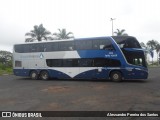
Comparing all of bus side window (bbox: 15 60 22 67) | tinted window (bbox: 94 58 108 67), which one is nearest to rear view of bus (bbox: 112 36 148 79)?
tinted window (bbox: 94 58 108 67)

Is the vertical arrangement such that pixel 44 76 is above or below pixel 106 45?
below

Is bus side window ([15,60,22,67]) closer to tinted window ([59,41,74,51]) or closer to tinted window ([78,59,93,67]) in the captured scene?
tinted window ([59,41,74,51])

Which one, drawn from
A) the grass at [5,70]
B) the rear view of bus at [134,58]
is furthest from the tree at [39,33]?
the rear view of bus at [134,58]

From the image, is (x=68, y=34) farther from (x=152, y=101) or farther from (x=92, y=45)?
(x=152, y=101)

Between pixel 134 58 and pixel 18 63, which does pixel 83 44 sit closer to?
pixel 134 58

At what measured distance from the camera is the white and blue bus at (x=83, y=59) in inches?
838

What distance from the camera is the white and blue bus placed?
21281 mm

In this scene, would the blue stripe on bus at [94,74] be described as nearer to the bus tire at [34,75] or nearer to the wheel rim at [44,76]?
the bus tire at [34,75]

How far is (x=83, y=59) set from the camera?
2309 centimetres

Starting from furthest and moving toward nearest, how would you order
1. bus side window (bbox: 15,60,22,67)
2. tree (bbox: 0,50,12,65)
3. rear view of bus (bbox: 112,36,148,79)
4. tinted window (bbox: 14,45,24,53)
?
tree (bbox: 0,50,12,65) → bus side window (bbox: 15,60,22,67) → tinted window (bbox: 14,45,24,53) → rear view of bus (bbox: 112,36,148,79)

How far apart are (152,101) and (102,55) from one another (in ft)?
33.7

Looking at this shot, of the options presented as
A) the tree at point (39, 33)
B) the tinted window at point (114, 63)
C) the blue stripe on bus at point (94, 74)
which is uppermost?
the tree at point (39, 33)

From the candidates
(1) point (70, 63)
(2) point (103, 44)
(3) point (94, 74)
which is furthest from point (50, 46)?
(2) point (103, 44)

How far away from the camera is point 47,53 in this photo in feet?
82.0
